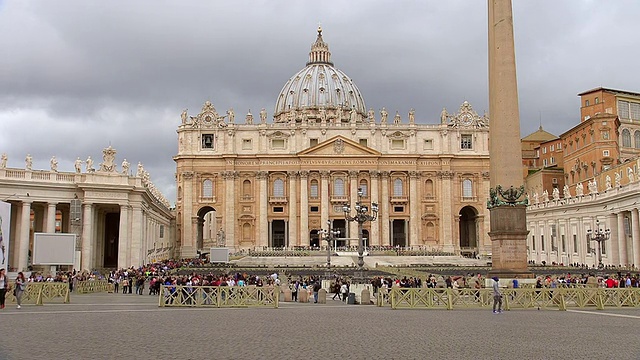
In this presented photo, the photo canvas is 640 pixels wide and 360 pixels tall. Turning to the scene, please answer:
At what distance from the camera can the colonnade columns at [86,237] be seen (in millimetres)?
43750

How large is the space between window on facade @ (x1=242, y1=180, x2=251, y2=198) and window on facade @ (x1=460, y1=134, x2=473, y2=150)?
91.8 ft

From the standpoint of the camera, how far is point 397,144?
89.6 meters

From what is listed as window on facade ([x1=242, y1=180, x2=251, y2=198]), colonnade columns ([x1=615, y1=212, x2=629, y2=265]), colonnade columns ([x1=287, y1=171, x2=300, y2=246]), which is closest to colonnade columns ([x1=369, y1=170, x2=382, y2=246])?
colonnade columns ([x1=287, y1=171, x2=300, y2=246])

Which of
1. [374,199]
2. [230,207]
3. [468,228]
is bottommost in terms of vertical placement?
[468,228]

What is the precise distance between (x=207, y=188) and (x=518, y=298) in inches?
2755

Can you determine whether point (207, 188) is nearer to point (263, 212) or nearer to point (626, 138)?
point (263, 212)

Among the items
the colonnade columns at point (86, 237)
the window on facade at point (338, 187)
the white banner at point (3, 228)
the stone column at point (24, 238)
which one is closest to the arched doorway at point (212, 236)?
the window on facade at point (338, 187)

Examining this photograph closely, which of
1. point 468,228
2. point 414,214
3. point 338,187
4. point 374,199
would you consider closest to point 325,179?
point 338,187

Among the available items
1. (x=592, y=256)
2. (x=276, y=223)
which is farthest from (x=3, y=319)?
(x=276, y=223)

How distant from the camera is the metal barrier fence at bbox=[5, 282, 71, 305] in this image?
23.8m

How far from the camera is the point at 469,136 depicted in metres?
90.6

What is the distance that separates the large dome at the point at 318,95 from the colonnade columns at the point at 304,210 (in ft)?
98.7

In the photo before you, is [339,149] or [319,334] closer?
[319,334]

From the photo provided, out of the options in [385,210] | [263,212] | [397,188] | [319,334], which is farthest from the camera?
[397,188]
